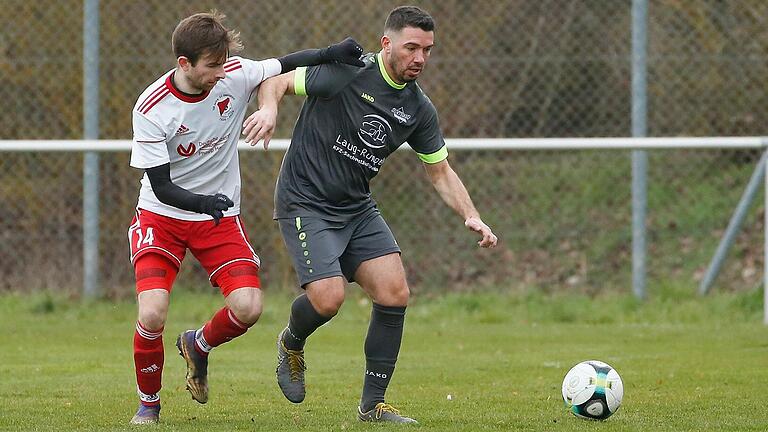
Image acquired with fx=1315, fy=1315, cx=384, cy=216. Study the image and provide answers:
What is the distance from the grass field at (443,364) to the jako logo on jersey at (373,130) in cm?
131

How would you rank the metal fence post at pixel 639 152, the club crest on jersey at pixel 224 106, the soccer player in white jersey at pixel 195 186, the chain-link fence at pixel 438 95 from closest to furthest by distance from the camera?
the soccer player in white jersey at pixel 195 186 < the club crest on jersey at pixel 224 106 < the metal fence post at pixel 639 152 < the chain-link fence at pixel 438 95

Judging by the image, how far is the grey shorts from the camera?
6.16 metres

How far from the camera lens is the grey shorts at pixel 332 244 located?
616cm

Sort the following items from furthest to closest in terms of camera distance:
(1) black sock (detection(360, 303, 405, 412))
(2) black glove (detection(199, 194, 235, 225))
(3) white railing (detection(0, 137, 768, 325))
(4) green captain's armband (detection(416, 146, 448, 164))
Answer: (3) white railing (detection(0, 137, 768, 325)) → (4) green captain's armband (detection(416, 146, 448, 164)) → (1) black sock (detection(360, 303, 405, 412)) → (2) black glove (detection(199, 194, 235, 225))

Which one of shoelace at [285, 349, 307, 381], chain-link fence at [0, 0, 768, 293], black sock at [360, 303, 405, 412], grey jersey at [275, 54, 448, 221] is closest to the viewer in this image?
black sock at [360, 303, 405, 412]

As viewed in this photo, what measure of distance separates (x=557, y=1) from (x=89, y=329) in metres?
4.79

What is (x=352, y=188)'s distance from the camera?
630cm

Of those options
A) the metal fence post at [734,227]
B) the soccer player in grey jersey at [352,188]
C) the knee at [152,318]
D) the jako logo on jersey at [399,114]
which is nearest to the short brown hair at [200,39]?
the soccer player in grey jersey at [352,188]

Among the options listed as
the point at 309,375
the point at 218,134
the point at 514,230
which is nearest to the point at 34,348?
the point at 309,375

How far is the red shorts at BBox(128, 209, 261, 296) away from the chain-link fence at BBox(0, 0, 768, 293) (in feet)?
15.8

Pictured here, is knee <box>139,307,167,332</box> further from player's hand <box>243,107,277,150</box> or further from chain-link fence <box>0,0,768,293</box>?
chain-link fence <box>0,0,768,293</box>

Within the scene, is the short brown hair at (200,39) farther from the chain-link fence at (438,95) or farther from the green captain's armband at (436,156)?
the chain-link fence at (438,95)

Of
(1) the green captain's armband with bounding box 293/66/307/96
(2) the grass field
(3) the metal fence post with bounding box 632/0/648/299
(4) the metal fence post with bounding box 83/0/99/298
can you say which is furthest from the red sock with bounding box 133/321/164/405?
(3) the metal fence post with bounding box 632/0/648/299

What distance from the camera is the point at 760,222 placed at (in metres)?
12.8
